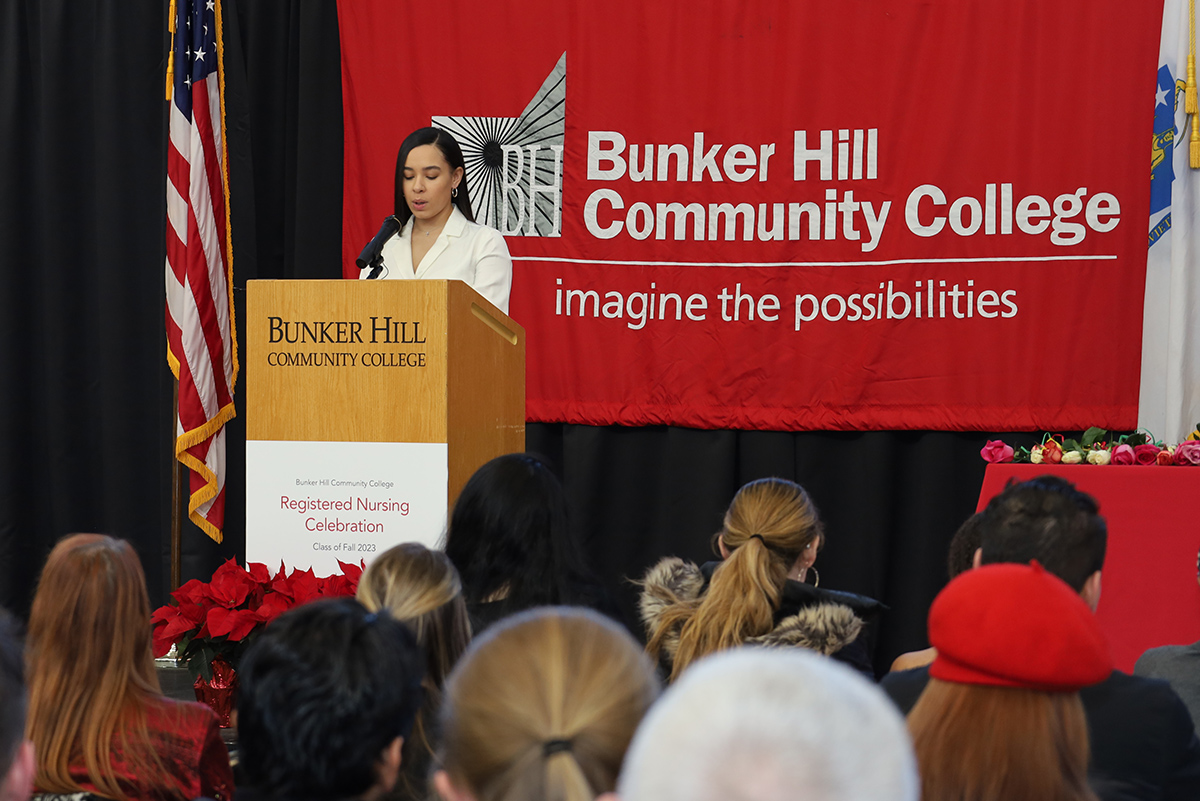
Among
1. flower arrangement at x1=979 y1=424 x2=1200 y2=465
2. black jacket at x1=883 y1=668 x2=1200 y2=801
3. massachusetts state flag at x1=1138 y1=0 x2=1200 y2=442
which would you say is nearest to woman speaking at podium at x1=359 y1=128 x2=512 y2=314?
flower arrangement at x1=979 y1=424 x2=1200 y2=465

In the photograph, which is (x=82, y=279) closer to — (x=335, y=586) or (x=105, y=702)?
(x=335, y=586)

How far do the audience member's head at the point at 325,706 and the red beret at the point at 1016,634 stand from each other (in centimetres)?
56

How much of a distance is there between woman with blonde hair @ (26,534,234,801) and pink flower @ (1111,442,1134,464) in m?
2.93

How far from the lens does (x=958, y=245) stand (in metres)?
4.57

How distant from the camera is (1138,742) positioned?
1.39m

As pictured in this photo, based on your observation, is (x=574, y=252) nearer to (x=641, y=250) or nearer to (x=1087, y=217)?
(x=641, y=250)

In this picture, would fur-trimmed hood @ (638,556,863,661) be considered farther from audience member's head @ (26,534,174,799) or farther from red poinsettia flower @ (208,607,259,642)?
audience member's head @ (26,534,174,799)

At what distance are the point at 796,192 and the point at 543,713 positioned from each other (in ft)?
13.1

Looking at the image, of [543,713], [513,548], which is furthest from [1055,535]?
[543,713]

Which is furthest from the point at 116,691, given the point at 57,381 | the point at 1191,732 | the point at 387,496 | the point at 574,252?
the point at 57,381

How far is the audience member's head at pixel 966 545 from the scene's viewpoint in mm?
2281

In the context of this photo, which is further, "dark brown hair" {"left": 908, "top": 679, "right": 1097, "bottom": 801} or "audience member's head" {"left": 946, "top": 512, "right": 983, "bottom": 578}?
"audience member's head" {"left": 946, "top": 512, "right": 983, "bottom": 578}

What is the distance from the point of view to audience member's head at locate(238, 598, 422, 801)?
112 cm

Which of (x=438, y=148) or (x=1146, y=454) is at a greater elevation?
(x=438, y=148)
